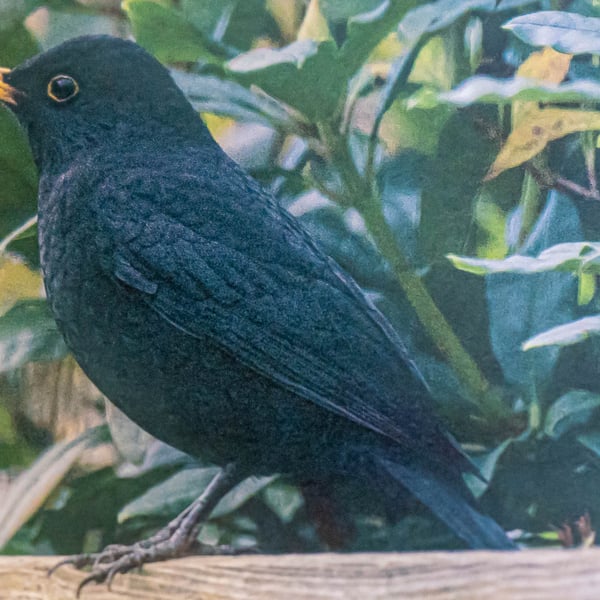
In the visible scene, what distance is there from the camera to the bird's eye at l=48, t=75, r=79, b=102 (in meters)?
1.12

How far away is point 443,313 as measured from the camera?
1.09 meters

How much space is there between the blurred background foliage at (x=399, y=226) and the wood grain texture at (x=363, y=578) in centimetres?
8

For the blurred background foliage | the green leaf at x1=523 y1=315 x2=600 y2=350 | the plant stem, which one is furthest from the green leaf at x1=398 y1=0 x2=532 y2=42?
the green leaf at x1=523 y1=315 x2=600 y2=350

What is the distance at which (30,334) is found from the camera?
1.16 meters

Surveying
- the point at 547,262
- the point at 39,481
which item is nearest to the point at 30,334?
the point at 39,481

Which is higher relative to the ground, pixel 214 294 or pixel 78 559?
pixel 214 294

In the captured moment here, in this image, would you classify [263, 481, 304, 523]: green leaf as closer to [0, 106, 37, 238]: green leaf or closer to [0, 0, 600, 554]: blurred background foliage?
[0, 0, 600, 554]: blurred background foliage

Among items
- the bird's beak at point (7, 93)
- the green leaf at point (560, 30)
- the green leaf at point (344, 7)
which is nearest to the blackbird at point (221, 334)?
the bird's beak at point (7, 93)

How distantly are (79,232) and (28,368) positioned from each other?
0.96ft

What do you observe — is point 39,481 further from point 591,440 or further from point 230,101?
point 591,440

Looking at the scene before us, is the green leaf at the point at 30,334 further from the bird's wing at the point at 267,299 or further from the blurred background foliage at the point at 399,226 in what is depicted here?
the bird's wing at the point at 267,299

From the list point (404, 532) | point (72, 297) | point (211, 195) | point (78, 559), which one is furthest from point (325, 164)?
point (78, 559)

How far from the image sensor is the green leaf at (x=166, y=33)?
43.8 inches

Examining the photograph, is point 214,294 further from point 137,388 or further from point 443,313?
point 443,313
